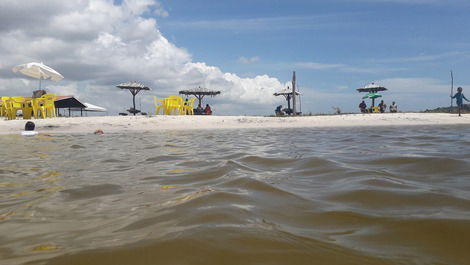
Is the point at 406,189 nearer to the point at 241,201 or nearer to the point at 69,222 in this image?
the point at 241,201

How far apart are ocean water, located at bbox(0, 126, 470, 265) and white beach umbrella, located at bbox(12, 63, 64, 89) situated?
546 inches

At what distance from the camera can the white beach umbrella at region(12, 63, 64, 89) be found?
13.6 m

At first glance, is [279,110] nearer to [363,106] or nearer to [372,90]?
[363,106]

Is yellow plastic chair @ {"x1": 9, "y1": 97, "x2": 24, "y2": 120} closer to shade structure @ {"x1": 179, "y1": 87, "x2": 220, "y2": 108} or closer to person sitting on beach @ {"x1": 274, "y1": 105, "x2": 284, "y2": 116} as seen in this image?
shade structure @ {"x1": 179, "y1": 87, "x2": 220, "y2": 108}

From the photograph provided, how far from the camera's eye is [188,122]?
12188mm

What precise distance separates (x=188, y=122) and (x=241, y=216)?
1106cm

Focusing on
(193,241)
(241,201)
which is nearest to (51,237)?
(193,241)

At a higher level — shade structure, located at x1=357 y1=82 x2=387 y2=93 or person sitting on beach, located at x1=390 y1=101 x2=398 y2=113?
shade structure, located at x1=357 y1=82 x2=387 y2=93

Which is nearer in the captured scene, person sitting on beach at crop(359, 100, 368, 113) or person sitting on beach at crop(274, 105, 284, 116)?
person sitting on beach at crop(359, 100, 368, 113)

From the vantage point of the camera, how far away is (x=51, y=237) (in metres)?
1.13

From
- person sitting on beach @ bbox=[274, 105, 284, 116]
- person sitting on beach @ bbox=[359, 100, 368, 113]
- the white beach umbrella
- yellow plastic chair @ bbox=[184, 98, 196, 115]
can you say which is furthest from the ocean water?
person sitting on beach @ bbox=[359, 100, 368, 113]

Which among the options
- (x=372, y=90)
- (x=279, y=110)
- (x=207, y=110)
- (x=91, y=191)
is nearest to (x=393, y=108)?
(x=372, y=90)

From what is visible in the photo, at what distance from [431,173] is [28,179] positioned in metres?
3.02

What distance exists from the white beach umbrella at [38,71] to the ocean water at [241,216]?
45.5 feet
